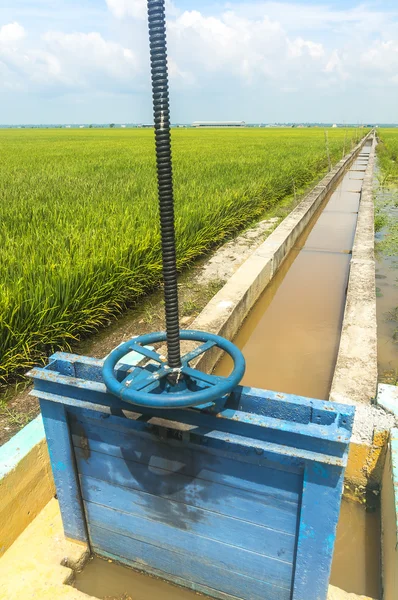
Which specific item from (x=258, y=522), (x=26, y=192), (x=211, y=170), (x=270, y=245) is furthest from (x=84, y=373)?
(x=211, y=170)

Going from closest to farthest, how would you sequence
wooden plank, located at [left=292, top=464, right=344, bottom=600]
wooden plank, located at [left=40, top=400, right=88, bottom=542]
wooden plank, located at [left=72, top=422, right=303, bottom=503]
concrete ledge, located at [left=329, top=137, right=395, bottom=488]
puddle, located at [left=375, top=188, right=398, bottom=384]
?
wooden plank, located at [left=292, top=464, right=344, bottom=600] → wooden plank, located at [left=72, top=422, right=303, bottom=503] → wooden plank, located at [left=40, top=400, right=88, bottom=542] → concrete ledge, located at [left=329, top=137, right=395, bottom=488] → puddle, located at [left=375, top=188, right=398, bottom=384]

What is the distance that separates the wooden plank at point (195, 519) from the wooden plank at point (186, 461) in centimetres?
12

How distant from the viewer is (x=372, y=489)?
2.16 meters

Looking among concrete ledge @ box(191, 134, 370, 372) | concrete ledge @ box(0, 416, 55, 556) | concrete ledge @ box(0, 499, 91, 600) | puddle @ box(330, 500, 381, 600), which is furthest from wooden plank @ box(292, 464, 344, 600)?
concrete ledge @ box(191, 134, 370, 372)

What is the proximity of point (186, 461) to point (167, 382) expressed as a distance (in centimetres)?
30

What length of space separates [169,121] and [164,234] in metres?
0.34

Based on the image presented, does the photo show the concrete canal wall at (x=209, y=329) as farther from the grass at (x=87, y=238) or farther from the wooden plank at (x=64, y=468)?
the grass at (x=87, y=238)

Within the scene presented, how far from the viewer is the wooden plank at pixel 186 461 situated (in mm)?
1404

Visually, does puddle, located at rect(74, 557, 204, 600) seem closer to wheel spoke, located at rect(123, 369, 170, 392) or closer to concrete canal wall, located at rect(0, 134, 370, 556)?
concrete canal wall, located at rect(0, 134, 370, 556)

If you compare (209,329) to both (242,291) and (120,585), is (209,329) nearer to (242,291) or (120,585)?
(242,291)

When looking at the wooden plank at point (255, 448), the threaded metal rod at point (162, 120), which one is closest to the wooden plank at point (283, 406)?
the wooden plank at point (255, 448)

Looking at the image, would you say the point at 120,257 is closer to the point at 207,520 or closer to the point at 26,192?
the point at 207,520

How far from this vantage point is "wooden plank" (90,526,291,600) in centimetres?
166

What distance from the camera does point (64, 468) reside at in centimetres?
176
